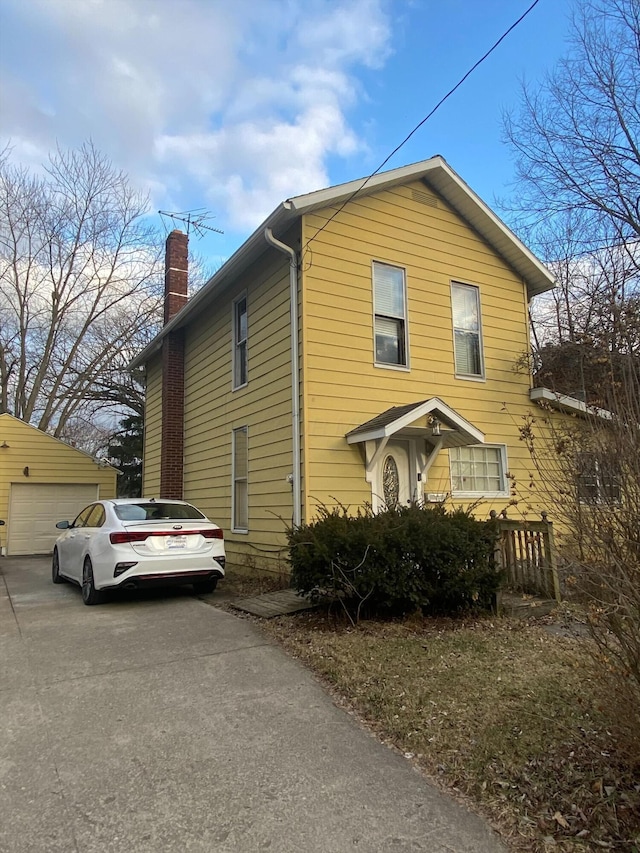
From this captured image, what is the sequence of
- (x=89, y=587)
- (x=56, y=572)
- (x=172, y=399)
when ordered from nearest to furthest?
(x=89, y=587) → (x=56, y=572) → (x=172, y=399)

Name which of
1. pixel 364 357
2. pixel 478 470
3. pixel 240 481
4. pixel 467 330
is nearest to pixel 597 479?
pixel 364 357

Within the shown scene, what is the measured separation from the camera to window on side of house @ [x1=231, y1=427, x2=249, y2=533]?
35.2 feet

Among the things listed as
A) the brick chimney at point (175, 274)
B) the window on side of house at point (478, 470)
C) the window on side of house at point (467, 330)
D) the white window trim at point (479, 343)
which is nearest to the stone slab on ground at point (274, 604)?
the window on side of house at point (478, 470)

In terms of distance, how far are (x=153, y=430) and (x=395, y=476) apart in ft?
28.0

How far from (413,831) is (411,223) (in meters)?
9.78

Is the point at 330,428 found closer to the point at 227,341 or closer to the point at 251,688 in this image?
the point at 227,341

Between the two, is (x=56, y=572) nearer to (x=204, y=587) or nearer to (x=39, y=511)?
(x=204, y=587)

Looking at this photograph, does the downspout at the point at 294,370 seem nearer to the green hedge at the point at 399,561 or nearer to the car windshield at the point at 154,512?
the car windshield at the point at 154,512

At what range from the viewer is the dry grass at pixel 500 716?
2805 mm

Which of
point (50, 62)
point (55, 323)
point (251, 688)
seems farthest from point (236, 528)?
point (55, 323)

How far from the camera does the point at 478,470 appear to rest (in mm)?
10867

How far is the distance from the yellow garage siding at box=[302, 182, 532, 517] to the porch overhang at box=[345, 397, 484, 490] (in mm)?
228

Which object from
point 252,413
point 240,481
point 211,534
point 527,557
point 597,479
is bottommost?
point 527,557

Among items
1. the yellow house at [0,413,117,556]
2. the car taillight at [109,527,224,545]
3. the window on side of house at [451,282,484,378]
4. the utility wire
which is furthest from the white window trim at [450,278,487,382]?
the yellow house at [0,413,117,556]
